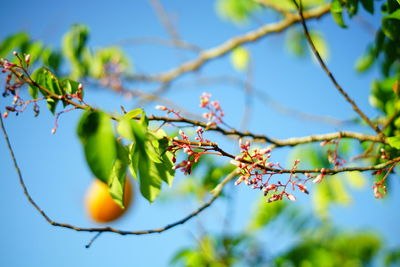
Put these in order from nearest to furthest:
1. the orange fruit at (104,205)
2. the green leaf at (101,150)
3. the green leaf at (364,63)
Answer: the green leaf at (101,150)
the green leaf at (364,63)
the orange fruit at (104,205)

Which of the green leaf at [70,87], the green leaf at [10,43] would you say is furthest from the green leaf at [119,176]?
the green leaf at [10,43]

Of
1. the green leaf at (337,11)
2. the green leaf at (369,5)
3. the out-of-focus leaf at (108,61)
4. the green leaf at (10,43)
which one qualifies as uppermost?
the out-of-focus leaf at (108,61)

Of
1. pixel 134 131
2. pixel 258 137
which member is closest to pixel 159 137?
pixel 134 131

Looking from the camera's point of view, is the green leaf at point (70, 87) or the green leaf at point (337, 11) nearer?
the green leaf at point (70, 87)

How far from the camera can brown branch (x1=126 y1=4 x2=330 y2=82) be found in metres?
2.21

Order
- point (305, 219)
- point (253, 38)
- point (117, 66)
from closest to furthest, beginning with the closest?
1. point (253, 38)
2. point (305, 219)
3. point (117, 66)

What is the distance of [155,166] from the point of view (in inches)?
37.5

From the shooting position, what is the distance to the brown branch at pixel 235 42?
2214mm

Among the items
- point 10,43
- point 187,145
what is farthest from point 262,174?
point 10,43

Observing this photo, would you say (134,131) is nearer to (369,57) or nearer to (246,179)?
(246,179)

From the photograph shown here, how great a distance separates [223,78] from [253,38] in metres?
0.52

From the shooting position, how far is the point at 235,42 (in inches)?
104

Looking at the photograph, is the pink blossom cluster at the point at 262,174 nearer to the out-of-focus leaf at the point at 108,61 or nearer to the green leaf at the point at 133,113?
the green leaf at the point at 133,113

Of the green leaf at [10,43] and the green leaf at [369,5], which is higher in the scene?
the green leaf at [369,5]
